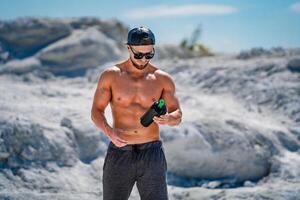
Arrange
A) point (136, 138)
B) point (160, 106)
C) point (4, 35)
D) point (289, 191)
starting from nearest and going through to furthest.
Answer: point (160, 106), point (136, 138), point (289, 191), point (4, 35)

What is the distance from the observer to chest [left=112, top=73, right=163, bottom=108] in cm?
347

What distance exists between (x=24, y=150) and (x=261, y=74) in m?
6.17

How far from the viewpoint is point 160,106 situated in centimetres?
317

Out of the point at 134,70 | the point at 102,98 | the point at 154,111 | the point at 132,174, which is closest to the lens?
the point at 154,111

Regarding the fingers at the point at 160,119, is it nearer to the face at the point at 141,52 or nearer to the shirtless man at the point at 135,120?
the shirtless man at the point at 135,120

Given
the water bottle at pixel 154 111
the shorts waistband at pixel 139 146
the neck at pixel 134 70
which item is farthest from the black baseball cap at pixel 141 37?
the shorts waistband at pixel 139 146

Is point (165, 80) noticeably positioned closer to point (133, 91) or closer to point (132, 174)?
point (133, 91)

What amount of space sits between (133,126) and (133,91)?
0.25 m

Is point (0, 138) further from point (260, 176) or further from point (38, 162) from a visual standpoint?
point (260, 176)

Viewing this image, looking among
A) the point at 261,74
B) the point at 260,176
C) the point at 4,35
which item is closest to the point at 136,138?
the point at 260,176

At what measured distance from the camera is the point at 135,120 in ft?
11.3

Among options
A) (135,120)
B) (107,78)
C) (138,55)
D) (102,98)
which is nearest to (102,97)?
(102,98)

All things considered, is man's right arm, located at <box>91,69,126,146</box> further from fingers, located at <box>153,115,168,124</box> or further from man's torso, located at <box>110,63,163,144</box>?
fingers, located at <box>153,115,168,124</box>

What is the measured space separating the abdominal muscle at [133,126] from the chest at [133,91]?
45mm
